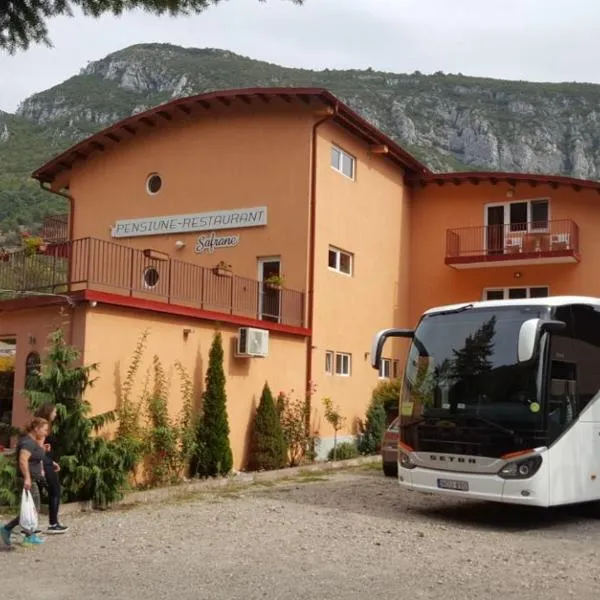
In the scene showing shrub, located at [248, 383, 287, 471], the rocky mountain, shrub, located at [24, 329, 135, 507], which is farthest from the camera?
the rocky mountain

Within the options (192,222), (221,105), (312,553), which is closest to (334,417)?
(192,222)

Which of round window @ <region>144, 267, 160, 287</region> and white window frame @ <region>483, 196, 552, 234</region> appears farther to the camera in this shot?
white window frame @ <region>483, 196, 552, 234</region>

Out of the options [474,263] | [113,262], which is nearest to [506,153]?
[474,263]

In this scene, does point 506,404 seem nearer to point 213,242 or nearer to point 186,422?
point 186,422

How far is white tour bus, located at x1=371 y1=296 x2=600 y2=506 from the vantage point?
35.7 ft

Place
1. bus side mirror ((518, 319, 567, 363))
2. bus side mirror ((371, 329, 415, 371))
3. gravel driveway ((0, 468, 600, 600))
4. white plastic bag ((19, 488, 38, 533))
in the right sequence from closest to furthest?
gravel driveway ((0, 468, 600, 600))
white plastic bag ((19, 488, 38, 533))
bus side mirror ((518, 319, 567, 363))
bus side mirror ((371, 329, 415, 371))

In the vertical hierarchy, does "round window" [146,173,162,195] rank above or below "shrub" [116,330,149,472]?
above

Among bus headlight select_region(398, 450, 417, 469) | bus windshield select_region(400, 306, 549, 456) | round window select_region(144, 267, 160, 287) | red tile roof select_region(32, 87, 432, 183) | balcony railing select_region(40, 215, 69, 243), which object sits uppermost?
red tile roof select_region(32, 87, 432, 183)

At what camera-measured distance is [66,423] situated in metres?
12.2

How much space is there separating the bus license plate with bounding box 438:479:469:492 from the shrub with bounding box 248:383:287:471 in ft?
22.3

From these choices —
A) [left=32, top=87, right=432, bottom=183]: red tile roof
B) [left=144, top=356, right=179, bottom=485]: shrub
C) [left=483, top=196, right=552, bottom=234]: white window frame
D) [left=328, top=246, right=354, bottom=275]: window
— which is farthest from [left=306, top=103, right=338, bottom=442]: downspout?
[left=483, top=196, right=552, bottom=234]: white window frame

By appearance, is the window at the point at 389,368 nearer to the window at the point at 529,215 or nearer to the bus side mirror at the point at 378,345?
the window at the point at 529,215

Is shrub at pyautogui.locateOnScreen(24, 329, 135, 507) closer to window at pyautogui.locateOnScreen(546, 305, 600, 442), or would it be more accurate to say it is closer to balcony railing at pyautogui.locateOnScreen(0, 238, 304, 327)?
balcony railing at pyautogui.locateOnScreen(0, 238, 304, 327)

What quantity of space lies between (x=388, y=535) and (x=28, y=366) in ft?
24.7
